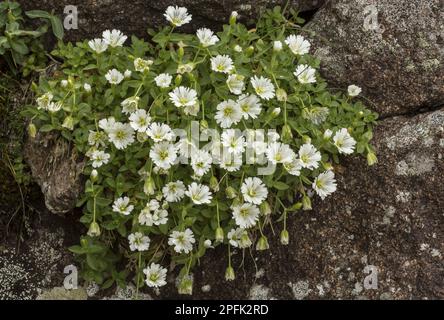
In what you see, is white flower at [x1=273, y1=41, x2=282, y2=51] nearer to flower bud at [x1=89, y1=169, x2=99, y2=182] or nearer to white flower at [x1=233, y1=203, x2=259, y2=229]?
white flower at [x1=233, y1=203, x2=259, y2=229]

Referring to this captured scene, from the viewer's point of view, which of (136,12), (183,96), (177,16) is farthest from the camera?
(136,12)

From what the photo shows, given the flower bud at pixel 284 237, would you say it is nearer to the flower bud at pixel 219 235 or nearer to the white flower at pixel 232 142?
the flower bud at pixel 219 235

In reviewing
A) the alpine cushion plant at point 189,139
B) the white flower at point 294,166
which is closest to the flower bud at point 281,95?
the alpine cushion plant at point 189,139

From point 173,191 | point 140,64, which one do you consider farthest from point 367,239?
point 140,64

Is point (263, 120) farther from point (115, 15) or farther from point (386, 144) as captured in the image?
point (115, 15)

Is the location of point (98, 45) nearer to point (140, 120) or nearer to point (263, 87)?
point (140, 120)

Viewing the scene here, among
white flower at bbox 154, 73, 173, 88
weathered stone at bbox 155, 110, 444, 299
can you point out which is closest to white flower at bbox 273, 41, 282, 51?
white flower at bbox 154, 73, 173, 88
